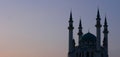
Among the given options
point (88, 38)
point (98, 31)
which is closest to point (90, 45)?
point (88, 38)

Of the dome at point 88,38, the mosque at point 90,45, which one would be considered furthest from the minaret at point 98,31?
the dome at point 88,38

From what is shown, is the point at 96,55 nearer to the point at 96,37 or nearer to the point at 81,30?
the point at 96,37

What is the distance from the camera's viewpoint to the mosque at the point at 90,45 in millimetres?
79750

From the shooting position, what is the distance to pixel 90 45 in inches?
3248

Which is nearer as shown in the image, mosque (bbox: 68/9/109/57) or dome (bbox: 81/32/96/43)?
mosque (bbox: 68/9/109/57)

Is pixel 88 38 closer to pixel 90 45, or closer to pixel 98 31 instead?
pixel 90 45

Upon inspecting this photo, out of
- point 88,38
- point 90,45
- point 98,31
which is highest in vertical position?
point 98,31

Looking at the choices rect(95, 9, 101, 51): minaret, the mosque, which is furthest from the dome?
rect(95, 9, 101, 51): minaret

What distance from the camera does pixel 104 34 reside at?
279 ft

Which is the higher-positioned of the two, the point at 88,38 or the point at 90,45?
the point at 88,38

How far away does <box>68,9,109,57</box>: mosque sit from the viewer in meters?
79.8

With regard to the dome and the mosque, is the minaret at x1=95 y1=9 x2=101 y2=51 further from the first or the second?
the dome

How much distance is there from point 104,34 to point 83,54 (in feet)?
22.6

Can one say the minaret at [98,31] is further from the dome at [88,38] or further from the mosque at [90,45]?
the dome at [88,38]
